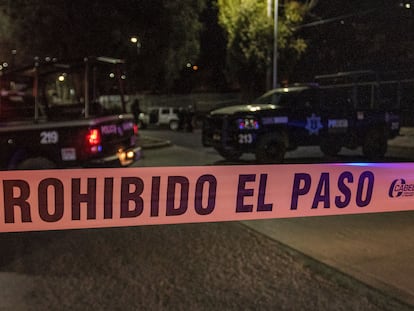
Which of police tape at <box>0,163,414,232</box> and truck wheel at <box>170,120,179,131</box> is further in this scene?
truck wheel at <box>170,120,179,131</box>

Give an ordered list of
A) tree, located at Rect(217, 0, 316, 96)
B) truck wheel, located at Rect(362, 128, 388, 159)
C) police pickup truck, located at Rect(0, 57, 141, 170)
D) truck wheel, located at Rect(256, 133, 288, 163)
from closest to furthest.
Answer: police pickup truck, located at Rect(0, 57, 141, 170)
truck wheel, located at Rect(256, 133, 288, 163)
truck wheel, located at Rect(362, 128, 388, 159)
tree, located at Rect(217, 0, 316, 96)

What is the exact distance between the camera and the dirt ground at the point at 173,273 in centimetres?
422

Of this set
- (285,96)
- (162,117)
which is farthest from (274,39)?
(162,117)

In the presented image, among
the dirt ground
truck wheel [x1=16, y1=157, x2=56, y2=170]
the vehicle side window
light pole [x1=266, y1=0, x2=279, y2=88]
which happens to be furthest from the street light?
the dirt ground

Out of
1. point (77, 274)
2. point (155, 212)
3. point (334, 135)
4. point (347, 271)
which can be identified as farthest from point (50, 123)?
point (334, 135)

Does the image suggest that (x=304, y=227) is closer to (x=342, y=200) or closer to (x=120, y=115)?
(x=342, y=200)

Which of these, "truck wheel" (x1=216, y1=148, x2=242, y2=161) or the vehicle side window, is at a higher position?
the vehicle side window

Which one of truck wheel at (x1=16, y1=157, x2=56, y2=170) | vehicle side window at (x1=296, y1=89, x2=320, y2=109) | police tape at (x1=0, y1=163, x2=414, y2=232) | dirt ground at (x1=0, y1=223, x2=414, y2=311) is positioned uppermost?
vehicle side window at (x1=296, y1=89, x2=320, y2=109)

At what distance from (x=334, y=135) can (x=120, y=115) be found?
19.0ft

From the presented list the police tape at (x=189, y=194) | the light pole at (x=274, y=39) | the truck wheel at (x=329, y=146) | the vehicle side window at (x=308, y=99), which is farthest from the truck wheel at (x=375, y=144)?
the police tape at (x=189, y=194)

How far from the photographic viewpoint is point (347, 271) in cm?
494

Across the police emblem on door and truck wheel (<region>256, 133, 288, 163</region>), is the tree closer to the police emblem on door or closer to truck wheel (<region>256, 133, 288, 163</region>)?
the police emblem on door

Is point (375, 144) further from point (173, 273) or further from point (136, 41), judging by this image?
point (173, 273)

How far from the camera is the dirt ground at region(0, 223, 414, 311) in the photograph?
422cm
